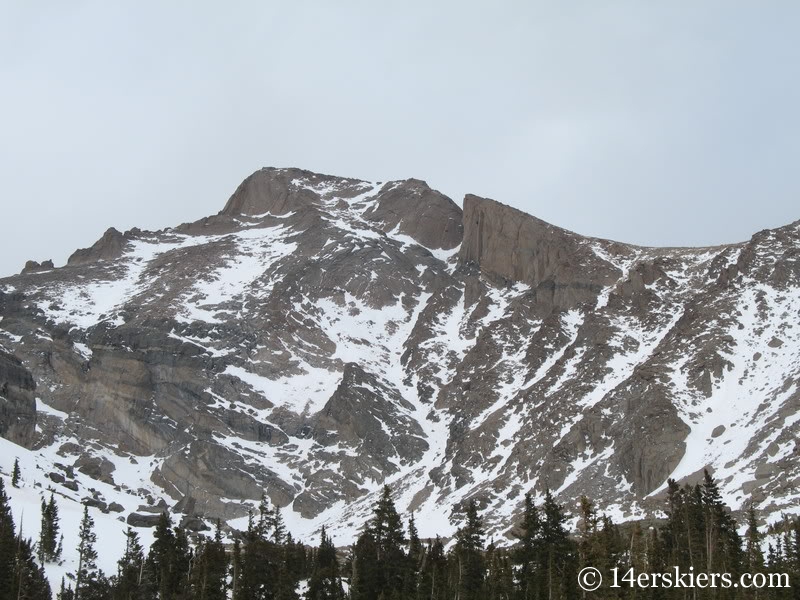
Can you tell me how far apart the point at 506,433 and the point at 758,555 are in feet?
325

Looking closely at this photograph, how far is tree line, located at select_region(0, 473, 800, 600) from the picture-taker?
7825cm

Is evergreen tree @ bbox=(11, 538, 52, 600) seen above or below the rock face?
below

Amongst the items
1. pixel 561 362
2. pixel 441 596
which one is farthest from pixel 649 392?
pixel 441 596

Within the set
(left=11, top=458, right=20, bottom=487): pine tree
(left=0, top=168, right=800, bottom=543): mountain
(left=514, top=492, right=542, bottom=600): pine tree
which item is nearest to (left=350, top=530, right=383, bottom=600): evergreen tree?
(left=514, top=492, right=542, bottom=600): pine tree

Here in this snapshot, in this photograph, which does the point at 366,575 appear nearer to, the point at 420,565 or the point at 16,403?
the point at 420,565

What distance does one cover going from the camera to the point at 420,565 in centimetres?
9356

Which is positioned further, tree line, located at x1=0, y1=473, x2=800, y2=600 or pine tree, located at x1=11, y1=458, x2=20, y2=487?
pine tree, located at x1=11, y1=458, x2=20, y2=487

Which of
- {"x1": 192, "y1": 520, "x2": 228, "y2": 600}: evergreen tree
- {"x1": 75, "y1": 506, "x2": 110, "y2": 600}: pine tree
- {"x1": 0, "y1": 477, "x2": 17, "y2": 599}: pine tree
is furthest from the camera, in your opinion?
{"x1": 75, "y1": 506, "x2": 110, "y2": 600}: pine tree

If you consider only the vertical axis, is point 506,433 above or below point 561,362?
below

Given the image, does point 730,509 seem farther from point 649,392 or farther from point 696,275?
point 696,275

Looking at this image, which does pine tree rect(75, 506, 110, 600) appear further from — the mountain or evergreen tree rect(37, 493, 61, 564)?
the mountain

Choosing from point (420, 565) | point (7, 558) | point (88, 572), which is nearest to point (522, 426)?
point (420, 565)

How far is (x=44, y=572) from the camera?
9500cm

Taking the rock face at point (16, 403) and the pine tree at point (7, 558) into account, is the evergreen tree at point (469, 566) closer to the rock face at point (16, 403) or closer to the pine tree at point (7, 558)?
the pine tree at point (7, 558)
